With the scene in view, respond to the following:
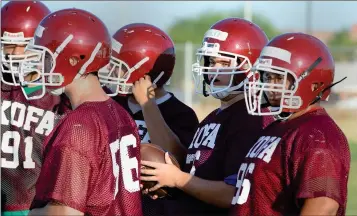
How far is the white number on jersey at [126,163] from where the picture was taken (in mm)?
3755

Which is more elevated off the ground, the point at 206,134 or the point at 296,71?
the point at 296,71

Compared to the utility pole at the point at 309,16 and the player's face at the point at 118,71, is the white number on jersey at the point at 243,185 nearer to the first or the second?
the player's face at the point at 118,71

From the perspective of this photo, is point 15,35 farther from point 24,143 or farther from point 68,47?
point 68,47

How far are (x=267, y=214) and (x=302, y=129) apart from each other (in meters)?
0.37

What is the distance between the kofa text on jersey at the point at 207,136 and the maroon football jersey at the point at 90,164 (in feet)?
2.10

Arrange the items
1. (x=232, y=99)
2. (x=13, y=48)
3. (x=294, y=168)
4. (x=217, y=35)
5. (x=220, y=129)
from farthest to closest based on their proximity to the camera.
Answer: (x=13, y=48) < (x=217, y=35) < (x=232, y=99) < (x=220, y=129) < (x=294, y=168)

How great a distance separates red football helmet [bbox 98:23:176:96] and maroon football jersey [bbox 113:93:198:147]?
0.42 ft

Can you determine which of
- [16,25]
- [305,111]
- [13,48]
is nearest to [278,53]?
[305,111]

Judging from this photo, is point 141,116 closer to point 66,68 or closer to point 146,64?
point 146,64

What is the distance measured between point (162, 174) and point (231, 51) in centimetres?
78

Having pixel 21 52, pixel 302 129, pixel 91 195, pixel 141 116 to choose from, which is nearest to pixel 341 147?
pixel 302 129

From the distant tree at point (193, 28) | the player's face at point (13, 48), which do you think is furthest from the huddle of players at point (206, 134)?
the distant tree at point (193, 28)

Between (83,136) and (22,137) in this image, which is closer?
(83,136)

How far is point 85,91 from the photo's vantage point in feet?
12.7
